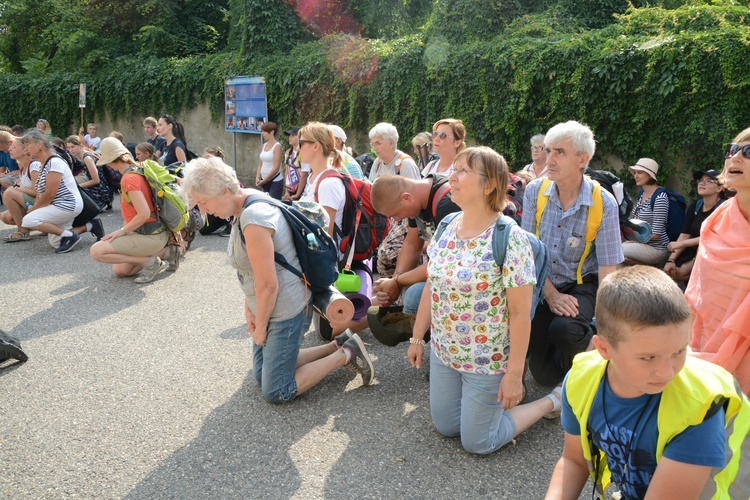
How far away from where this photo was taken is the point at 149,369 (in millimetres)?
4402

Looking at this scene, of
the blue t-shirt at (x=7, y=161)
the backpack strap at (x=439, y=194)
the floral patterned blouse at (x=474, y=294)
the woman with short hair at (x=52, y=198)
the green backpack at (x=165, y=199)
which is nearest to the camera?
the floral patterned blouse at (x=474, y=294)

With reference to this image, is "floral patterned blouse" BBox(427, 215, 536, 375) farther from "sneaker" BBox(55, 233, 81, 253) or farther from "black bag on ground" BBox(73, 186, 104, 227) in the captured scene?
"black bag on ground" BBox(73, 186, 104, 227)

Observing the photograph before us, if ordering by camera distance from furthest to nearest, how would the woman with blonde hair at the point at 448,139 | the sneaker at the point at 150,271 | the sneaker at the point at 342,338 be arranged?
1. the sneaker at the point at 150,271
2. the woman with blonde hair at the point at 448,139
3. the sneaker at the point at 342,338

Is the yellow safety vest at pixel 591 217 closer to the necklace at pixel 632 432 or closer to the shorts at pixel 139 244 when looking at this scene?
the necklace at pixel 632 432

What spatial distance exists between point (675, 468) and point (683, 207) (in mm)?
5896

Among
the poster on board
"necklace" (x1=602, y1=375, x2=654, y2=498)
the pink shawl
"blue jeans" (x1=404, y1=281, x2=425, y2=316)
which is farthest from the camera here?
the poster on board

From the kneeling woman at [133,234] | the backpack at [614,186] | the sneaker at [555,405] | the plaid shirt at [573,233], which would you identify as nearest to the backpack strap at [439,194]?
the plaid shirt at [573,233]

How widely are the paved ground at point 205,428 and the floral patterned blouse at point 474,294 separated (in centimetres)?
62

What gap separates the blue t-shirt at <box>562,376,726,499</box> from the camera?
1547mm

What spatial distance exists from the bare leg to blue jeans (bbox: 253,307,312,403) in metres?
0.06

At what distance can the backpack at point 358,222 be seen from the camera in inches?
180

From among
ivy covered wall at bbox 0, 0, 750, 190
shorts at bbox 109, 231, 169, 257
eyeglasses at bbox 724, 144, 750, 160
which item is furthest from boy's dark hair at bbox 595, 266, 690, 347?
ivy covered wall at bbox 0, 0, 750, 190

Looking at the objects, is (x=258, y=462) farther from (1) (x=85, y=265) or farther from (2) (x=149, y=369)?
(1) (x=85, y=265)

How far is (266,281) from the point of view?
134 inches
